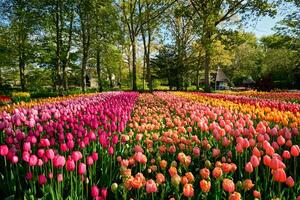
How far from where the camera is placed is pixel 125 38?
46094 millimetres

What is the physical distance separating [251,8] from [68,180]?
26.7 meters

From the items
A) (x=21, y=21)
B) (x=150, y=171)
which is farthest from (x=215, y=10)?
(x=150, y=171)

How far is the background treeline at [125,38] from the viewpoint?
2572 cm

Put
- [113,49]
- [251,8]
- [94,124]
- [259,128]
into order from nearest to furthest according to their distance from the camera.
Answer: [259,128]
[94,124]
[251,8]
[113,49]

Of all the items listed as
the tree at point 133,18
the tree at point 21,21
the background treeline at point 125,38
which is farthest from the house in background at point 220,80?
the tree at point 21,21

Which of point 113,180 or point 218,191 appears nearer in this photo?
point 218,191

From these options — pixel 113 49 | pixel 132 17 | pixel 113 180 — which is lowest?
pixel 113 180

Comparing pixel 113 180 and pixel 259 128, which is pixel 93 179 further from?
pixel 259 128

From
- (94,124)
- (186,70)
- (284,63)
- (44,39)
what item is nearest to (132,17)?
(44,39)

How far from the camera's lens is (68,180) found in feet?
10.7

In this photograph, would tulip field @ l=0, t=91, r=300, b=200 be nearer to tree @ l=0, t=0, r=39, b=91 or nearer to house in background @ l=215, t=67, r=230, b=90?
tree @ l=0, t=0, r=39, b=91

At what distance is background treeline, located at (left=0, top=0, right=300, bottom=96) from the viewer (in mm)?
25719

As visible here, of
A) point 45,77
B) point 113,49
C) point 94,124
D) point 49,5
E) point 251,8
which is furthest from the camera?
point 45,77

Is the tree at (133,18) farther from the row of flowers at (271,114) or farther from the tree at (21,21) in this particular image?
the row of flowers at (271,114)
